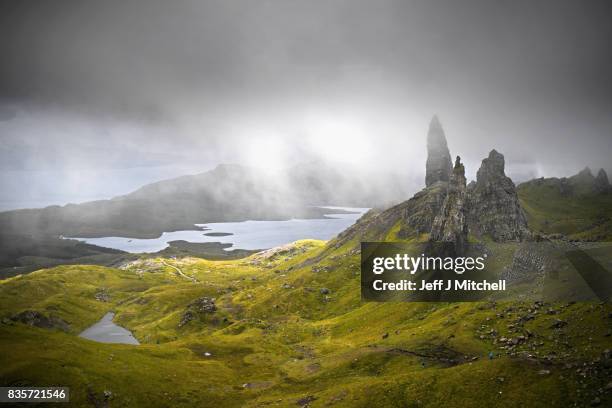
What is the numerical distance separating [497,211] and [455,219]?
2580cm

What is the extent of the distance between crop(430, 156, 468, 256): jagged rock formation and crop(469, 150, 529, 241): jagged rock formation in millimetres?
13460

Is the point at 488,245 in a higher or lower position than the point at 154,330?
higher

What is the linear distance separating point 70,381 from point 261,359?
1923 inches

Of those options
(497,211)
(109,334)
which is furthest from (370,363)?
(109,334)

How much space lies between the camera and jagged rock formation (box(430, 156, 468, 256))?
415 feet

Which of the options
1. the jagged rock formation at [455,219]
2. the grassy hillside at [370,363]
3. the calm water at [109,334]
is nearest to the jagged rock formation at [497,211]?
the jagged rock formation at [455,219]

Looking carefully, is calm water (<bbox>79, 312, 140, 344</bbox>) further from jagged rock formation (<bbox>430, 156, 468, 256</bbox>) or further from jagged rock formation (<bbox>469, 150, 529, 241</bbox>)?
jagged rock formation (<bbox>469, 150, 529, 241</bbox>)

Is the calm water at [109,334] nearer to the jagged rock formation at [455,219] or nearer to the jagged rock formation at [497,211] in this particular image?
the jagged rock formation at [455,219]

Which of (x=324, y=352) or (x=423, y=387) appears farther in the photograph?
(x=324, y=352)

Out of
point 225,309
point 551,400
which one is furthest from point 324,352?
point 225,309

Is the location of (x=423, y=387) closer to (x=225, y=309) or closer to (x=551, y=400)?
(x=551, y=400)

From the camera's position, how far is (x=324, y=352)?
338ft

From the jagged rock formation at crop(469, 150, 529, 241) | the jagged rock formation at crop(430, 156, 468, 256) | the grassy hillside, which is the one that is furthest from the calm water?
the jagged rock formation at crop(469, 150, 529, 241)

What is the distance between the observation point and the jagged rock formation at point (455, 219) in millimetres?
126625
